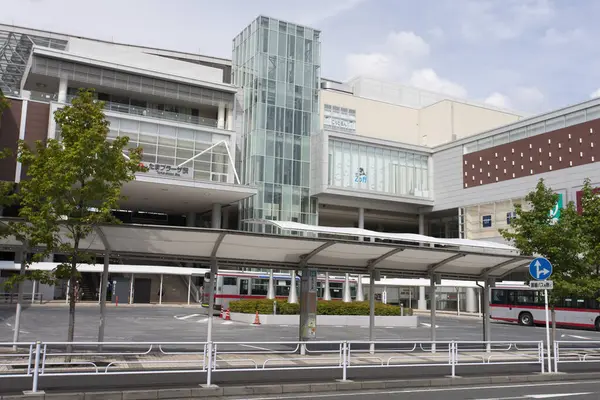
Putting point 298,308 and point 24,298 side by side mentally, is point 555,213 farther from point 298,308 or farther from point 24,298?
point 24,298

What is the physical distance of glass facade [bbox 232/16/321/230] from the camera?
59.7m

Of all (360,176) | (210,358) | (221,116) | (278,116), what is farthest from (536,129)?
(210,358)

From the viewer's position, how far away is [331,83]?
87250 millimetres

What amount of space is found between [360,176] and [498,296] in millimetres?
24745

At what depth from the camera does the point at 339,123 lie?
239ft

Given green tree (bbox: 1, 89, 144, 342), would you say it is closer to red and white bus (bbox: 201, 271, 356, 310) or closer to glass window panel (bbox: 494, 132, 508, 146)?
red and white bus (bbox: 201, 271, 356, 310)

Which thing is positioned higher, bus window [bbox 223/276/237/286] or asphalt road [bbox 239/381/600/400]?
bus window [bbox 223/276/237/286]

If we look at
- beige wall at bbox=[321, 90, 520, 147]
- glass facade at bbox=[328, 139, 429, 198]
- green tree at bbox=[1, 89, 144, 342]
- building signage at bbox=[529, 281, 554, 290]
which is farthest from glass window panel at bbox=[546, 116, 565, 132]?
green tree at bbox=[1, 89, 144, 342]

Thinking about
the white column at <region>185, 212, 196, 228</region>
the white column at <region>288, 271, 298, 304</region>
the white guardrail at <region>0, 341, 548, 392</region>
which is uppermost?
the white column at <region>185, 212, 196, 228</region>

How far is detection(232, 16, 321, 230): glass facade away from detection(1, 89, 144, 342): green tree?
141 ft

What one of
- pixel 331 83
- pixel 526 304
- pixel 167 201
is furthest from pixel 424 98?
pixel 526 304

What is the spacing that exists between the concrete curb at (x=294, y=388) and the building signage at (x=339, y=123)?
58.2 metres

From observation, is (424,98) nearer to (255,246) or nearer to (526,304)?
(526,304)

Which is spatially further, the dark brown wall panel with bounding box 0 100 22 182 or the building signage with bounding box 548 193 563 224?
the dark brown wall panel with bounding box 0 100 22 182
